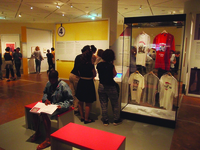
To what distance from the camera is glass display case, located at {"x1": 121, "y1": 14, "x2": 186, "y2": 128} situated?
3.63 metres

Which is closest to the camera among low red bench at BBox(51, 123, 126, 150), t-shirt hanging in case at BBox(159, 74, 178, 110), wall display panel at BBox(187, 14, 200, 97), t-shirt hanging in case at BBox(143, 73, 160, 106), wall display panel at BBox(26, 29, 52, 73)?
low red bench at BBox(51, 123, 126, 150)

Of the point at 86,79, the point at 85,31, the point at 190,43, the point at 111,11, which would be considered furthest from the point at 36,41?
the point at 190,43

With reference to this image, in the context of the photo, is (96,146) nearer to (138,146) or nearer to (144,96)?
(138,146)

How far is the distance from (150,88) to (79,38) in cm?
457

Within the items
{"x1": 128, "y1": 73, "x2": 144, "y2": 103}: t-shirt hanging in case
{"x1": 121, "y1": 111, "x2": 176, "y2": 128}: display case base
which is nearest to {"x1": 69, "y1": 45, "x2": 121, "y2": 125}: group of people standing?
{"x1": 121, "y1": 111, "x2": 176, "y2": 128}: display case base

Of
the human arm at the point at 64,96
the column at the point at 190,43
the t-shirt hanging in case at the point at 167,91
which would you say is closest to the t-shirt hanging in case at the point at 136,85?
the t-shirt hanging in case at the point at 167,91

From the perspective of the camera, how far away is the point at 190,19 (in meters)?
6.17

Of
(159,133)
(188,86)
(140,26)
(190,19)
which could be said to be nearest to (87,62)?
(140,26)

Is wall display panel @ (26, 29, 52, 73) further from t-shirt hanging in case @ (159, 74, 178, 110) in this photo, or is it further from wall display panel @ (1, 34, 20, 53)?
t-shirt hanging in case @ (159, 74, 178, 110)

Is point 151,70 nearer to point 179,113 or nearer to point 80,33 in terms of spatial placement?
point 179,113

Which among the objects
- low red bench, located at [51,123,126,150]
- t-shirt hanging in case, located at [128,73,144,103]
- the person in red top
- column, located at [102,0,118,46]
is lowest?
low red bench, located at [51,123,126,150]

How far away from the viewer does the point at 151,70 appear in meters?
3.98

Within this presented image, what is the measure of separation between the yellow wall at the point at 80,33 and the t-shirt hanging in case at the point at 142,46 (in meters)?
2.86

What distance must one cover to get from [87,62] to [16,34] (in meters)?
11.2
